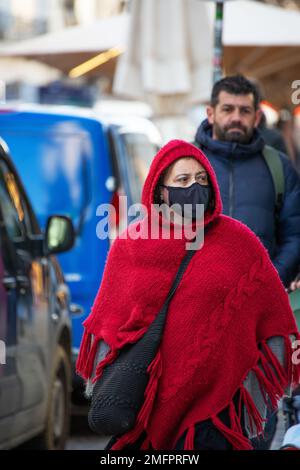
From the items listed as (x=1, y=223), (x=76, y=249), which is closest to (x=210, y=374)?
(x=1, y=223)

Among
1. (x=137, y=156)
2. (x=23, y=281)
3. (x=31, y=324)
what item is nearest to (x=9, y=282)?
(x=23, y=281)

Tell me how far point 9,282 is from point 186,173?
101 inches

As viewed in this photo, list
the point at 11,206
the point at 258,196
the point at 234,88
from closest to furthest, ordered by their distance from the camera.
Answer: the point at 258,196 < the point at 234,88 < the point at 11,206

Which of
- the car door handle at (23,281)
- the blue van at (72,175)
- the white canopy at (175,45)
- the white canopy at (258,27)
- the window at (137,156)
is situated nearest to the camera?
the car door handle at (23,281)

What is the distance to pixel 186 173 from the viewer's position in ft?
16.9

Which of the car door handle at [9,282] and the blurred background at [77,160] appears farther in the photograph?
the blurred background at [77,160]

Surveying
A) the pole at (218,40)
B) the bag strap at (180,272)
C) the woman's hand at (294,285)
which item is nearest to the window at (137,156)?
the pole at (218,40)

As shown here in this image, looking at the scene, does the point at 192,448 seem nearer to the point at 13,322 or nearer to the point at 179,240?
the point at 179,240

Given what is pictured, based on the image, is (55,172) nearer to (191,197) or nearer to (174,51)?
(174,51)

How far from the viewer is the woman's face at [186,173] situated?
5152mm

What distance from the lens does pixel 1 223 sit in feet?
25.3

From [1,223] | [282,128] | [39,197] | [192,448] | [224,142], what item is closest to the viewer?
[192,448]

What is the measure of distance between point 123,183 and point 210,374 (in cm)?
600

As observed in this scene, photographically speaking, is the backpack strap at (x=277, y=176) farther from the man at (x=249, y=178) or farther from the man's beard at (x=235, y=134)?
the man's beard at (x=235, y=134)
